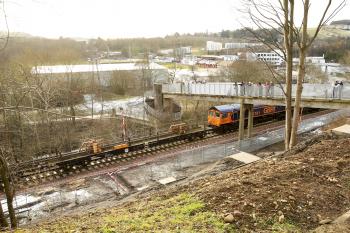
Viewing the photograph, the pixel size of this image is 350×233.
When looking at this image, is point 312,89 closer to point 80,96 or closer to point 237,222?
point 237,222

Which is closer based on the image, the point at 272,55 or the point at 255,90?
the point at 255,90

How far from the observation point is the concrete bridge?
72.2 feet

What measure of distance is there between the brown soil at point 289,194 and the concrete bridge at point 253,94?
36.1 ft

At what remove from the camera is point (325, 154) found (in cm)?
935

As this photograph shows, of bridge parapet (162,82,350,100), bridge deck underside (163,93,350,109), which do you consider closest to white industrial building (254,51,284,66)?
bridge parapet (162,82,350,100)

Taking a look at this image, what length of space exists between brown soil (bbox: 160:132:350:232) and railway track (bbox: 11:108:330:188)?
43.4 ft

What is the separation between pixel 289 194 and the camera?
6641 mm

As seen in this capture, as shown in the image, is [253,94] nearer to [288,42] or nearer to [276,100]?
[276,100]

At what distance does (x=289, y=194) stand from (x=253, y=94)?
70.0 ft

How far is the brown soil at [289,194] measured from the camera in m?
5.94

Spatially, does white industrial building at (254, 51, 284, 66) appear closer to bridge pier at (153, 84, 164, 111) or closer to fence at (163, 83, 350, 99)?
fence at (163, 83, 350, 99)

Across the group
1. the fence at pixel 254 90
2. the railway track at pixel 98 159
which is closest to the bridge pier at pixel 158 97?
the fence at pixel 254 90

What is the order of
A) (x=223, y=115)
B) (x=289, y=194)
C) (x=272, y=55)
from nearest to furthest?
1. (x=289, y=194)
2. (x=223, y=115)
3. (x=272, y=55)

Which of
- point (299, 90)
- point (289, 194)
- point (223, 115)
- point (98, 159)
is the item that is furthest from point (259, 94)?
point (289, 194)
